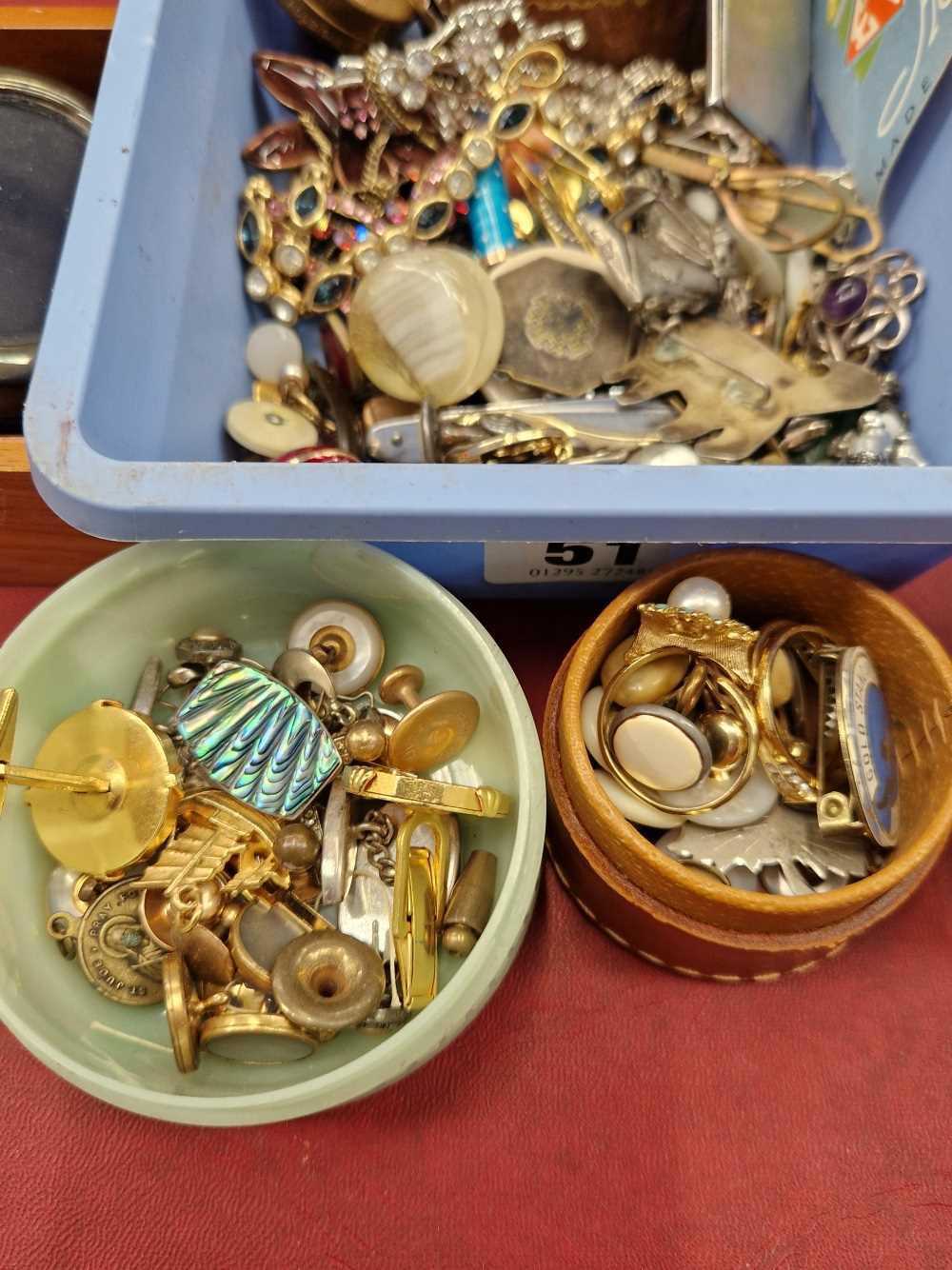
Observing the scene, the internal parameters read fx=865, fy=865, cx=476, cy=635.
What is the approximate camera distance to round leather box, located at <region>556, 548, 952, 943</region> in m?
0.48

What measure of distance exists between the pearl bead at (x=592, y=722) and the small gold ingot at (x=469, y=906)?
0.10 m

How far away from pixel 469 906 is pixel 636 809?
0.12m

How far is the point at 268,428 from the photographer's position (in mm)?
628

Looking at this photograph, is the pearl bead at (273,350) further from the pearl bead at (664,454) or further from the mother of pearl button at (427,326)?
the pearl bead at (664,454)

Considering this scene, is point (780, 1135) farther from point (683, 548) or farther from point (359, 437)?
point (359, 437)

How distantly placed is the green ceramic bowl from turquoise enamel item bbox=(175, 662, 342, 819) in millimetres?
93

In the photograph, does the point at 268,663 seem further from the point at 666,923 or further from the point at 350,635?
the point at 666,923

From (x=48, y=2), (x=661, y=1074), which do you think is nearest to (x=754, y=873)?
(x=661, y=1074)

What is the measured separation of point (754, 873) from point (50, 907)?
461 millimetres

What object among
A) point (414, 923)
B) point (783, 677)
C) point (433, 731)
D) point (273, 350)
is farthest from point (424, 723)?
point (273, 350)

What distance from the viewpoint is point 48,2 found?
2.92 feet

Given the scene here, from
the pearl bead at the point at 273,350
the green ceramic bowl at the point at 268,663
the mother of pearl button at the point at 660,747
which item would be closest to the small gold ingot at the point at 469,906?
the green ceramic bowl at the point at 268,663

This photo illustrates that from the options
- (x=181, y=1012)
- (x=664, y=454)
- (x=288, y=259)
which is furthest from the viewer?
(x=288, y=259)

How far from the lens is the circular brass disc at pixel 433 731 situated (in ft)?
1.78
